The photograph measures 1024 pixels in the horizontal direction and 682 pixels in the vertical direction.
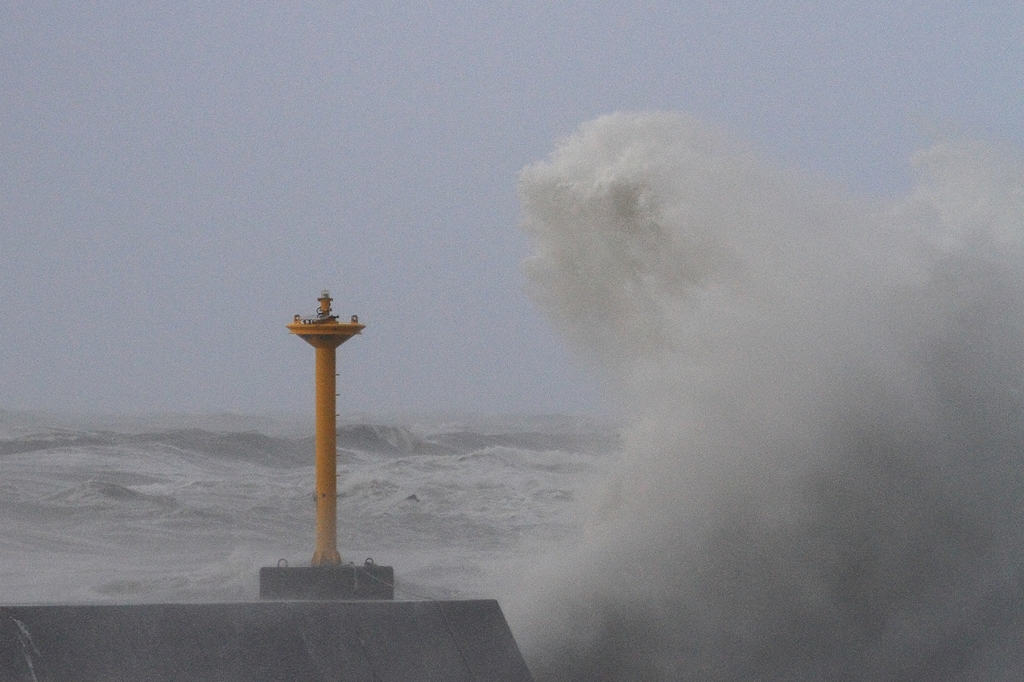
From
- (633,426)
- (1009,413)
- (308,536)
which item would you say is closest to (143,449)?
(308,536)

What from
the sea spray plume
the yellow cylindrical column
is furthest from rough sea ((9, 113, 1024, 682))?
the yellow cylindrical column

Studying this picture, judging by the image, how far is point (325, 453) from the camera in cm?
650

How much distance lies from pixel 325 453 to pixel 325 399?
0.26m

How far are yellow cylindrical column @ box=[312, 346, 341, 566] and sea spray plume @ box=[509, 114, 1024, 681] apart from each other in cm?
147

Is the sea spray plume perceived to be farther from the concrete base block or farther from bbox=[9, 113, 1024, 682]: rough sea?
the concrete base block

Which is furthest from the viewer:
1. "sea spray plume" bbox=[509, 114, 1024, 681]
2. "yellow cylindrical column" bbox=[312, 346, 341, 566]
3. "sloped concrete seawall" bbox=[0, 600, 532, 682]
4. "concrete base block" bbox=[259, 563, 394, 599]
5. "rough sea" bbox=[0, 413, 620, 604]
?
"rough sea" bbox=[0, 413, 620, 604]

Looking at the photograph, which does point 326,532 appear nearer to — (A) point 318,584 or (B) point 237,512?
(A) point 318,584

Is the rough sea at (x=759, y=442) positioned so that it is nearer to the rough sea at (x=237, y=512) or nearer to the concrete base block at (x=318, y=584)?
the rough sea at (x=237, y=512)

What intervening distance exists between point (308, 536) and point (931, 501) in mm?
7742

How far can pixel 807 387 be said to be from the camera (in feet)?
28.1

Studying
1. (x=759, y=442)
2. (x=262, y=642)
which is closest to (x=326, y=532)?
(x=262, y=642)

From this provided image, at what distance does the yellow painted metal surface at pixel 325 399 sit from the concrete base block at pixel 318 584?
0.25m

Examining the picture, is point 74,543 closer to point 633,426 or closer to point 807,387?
point 633,426

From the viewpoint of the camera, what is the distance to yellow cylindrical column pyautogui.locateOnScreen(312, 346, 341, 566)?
6.48 metres
